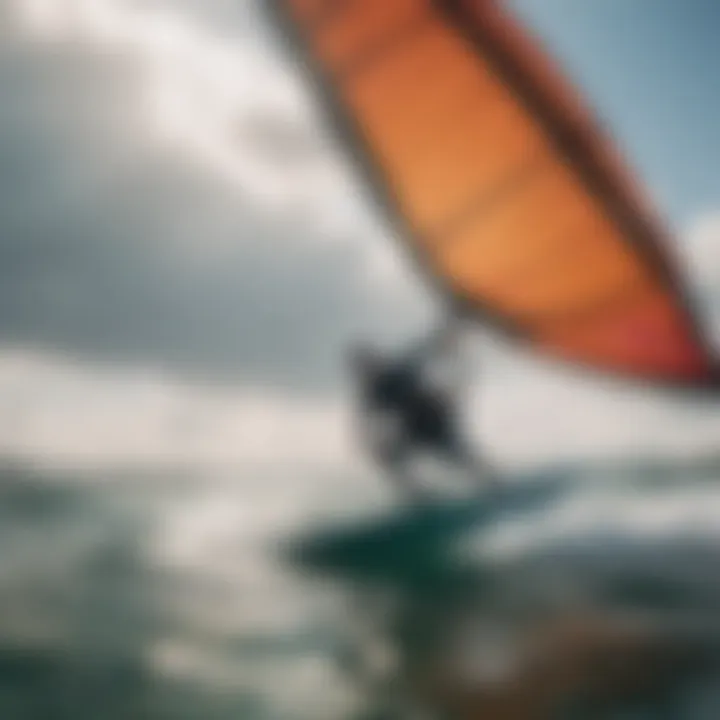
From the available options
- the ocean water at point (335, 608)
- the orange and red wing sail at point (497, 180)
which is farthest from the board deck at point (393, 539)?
the orange and red wing sail at point (497, 180)

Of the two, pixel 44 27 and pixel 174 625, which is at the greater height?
pixel 44 27

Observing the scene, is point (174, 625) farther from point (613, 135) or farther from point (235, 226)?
point (613, 135)

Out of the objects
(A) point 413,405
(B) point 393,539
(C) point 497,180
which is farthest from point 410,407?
(C) point 497,180

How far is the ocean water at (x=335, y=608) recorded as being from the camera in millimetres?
1319

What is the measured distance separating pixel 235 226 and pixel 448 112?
265 millimetres

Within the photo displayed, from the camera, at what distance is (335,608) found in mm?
1374

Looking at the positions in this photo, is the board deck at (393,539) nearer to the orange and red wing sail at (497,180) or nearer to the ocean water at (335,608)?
the ocean water at (335,608)

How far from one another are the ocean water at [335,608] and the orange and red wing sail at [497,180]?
0.53 feet

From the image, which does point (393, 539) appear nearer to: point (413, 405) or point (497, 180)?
point (413, 405)

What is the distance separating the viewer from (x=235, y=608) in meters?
1.36

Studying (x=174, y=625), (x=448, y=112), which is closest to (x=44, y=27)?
(x=448, y=112)

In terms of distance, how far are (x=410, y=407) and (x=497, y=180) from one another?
10.5 inches

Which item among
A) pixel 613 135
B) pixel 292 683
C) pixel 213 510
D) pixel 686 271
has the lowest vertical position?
pixel 292 683

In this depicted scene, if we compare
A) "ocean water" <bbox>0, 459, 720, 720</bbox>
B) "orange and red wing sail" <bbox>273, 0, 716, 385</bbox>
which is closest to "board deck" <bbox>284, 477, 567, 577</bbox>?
"ocean water" <bbox>0, 459, 720, 720</bbox>
